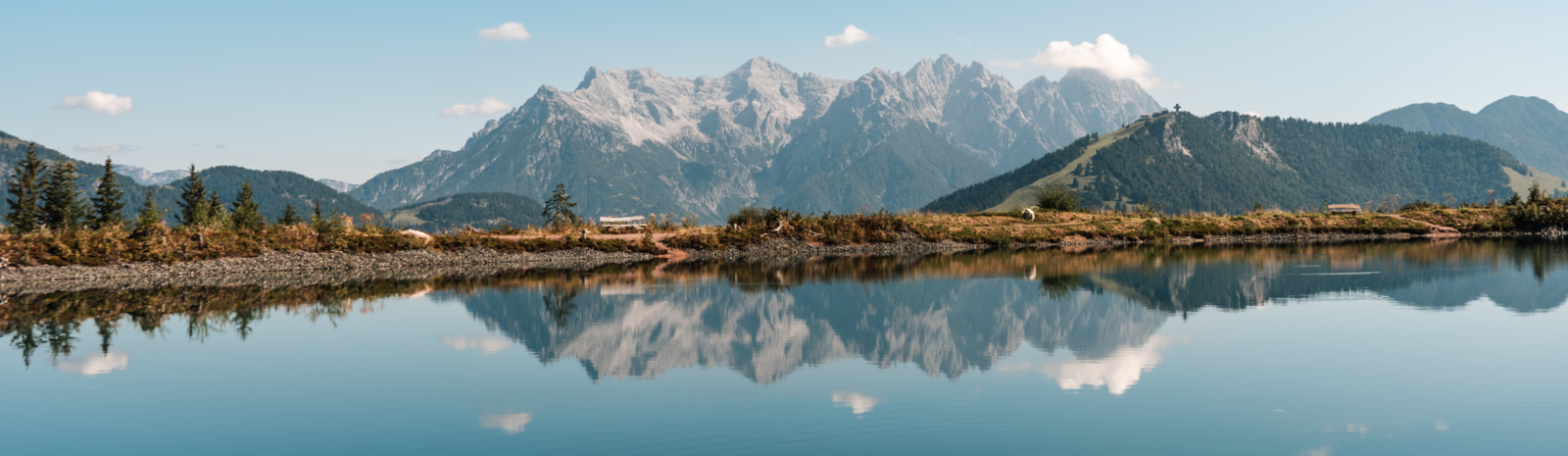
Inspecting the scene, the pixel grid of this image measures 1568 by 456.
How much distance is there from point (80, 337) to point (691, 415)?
19545 mm

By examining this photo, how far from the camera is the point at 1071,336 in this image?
21.5 m

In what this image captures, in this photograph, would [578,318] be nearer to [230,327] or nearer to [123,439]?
[230,327]

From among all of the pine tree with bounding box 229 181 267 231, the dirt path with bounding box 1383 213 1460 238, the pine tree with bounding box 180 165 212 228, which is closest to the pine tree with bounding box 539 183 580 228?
the pine tree with bounding box 229 181 267 231

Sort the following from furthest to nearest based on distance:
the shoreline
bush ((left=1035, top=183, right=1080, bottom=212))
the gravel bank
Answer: bush ((left=1035, top=183, right=1080, bottom=212))
the shoreline
the gravel bank

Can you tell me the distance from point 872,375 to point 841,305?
11.9m

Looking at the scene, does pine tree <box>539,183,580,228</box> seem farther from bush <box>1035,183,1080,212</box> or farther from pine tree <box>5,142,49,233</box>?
bush <box>1035,183,1080,212</box>

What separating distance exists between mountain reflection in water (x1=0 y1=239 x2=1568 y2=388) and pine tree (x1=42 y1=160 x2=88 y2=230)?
22543 mm

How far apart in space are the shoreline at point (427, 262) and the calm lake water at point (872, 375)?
28.0ft

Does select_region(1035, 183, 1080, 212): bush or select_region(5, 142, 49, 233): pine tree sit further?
select_region(1035, 183, 1080, 212): bush

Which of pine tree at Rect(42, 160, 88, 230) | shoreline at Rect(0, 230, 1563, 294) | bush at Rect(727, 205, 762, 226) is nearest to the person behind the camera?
shoreline at Rect(0, 230, 1563, 294)

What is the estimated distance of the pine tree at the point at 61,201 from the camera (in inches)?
2088

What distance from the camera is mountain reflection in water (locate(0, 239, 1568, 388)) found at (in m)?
19.7

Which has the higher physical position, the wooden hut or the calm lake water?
the wooden hut

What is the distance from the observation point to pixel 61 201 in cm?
5359
